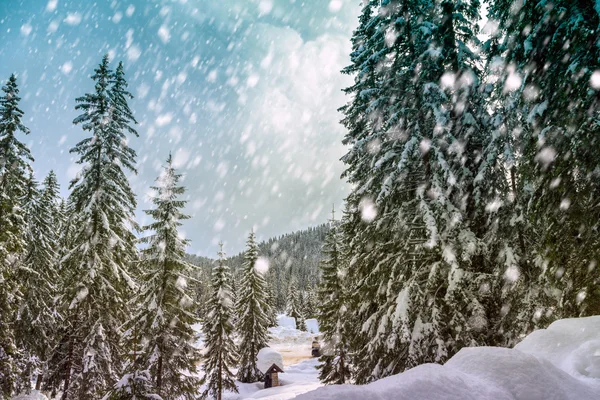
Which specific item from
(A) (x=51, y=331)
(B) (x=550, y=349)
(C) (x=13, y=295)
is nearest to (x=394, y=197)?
(B) (x=550, y=349)

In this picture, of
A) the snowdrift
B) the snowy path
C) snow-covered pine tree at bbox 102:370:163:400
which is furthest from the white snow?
the snowy path

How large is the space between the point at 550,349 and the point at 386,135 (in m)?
8.19

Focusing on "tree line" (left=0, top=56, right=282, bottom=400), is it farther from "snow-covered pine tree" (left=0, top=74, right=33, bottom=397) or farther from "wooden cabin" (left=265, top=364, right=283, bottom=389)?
"wooden cabin" (left=265, top=364, right=283, bottom=389)

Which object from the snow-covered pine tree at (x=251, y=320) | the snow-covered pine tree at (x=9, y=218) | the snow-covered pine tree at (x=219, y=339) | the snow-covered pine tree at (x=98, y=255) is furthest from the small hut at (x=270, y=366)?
the snow-covered pine tree at (x=9, y=218)

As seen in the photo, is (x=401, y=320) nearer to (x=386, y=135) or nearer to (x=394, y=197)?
(x=394, y=197)

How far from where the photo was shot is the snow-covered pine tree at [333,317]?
Answer: 79.6 feet

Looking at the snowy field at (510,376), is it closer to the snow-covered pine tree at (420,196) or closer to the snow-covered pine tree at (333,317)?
the snow-covered pine tree at (420,196)

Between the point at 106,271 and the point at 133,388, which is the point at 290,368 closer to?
the point at 106,271

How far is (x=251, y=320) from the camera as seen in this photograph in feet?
118

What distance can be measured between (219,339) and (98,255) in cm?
1468

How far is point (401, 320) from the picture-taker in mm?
9547

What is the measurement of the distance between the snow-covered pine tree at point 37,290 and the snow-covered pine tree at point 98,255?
613cm

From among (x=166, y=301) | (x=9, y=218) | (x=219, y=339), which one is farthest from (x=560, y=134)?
(x=219, y=339)

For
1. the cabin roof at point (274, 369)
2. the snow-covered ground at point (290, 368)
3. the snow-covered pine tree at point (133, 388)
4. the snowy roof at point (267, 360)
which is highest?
the snow-covered pine tree at point (133, 388)
